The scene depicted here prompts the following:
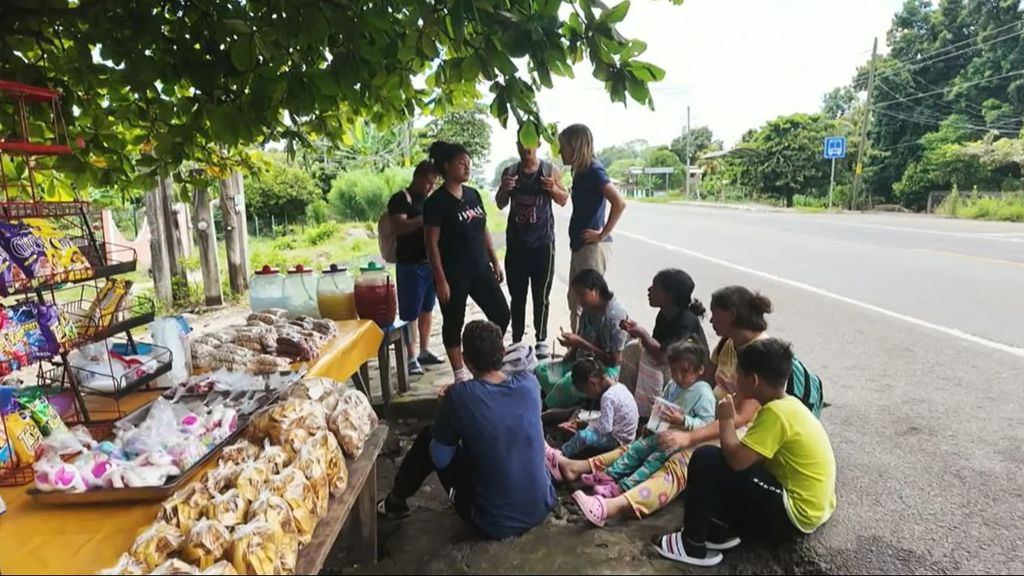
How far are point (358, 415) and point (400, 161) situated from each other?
22690 millimetres

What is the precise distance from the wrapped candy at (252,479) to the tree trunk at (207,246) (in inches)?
300

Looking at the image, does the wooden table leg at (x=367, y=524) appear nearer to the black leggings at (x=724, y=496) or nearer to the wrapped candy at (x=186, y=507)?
the wrapped candy at (x=186, y=507)

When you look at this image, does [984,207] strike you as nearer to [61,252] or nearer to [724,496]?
[724,496]

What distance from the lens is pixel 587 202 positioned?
Answer: 4918mm

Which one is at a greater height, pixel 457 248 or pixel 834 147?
pixel 834 147

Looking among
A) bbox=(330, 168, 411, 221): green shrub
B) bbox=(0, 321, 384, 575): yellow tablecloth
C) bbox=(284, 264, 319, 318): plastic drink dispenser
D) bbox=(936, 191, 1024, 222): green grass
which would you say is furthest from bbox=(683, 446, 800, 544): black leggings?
bbox=(936, 191, 1024, 222): green grass

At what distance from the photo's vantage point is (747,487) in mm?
2592

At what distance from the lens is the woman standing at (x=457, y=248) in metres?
4.29

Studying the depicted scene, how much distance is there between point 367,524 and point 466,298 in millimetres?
2047

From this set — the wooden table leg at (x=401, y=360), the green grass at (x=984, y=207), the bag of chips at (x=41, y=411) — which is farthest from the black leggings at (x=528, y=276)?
the green grass at (x=984, y=207)

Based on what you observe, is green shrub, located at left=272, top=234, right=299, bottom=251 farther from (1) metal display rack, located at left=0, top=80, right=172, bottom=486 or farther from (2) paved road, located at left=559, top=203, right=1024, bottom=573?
(1) metal display rack, located at left=0, top=80, right=172, bottom=486

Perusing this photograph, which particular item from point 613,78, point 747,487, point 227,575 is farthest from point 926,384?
point 227,575

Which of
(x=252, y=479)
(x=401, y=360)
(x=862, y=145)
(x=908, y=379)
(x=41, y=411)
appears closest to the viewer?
(x=252, y=479)

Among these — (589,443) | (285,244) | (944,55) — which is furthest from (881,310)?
(944,55)
